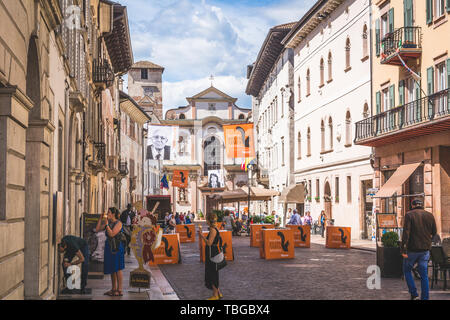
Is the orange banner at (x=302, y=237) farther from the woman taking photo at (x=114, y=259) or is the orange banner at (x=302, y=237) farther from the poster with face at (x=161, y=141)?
the poster with face at (x=161, y=141)

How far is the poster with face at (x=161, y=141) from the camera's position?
49.7 metres

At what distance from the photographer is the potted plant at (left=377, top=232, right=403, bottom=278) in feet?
52.1

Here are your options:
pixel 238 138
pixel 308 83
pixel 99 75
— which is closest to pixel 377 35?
pixel 99 75

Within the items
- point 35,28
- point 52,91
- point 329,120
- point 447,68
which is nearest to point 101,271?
point 52,91

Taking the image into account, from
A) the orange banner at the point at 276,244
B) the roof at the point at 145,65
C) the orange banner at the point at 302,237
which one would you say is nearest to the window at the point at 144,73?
the roof at the point at 145,65

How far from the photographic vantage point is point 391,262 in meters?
16.0

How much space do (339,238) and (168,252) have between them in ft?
29.0

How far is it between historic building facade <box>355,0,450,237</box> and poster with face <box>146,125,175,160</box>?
2102cm

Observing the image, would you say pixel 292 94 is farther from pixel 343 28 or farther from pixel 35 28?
pixel 35 28

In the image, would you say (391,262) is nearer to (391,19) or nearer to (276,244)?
(276,244)

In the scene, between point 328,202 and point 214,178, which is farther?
point 214,178

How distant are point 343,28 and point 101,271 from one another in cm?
2319

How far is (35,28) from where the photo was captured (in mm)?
9586
